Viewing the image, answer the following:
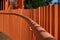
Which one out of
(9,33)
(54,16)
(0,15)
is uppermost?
(54,16)

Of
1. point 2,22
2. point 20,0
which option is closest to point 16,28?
point 2,22

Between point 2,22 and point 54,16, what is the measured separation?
202 inches

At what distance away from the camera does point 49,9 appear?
2594 mm

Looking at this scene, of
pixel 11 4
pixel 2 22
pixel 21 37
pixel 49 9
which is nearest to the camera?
pixel 49 9

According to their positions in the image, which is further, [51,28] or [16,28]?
[16,28]

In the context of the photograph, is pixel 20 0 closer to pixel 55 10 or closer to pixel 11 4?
pixel 11 4

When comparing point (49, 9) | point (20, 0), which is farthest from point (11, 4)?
point (49, 9)

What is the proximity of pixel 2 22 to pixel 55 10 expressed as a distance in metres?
5.17

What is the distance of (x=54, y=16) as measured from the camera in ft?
7.57

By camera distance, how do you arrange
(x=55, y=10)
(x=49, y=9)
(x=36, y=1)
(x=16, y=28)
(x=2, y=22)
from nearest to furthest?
(x=55, y=10) → (x=49, y=9) → (x=16, y=28) → (x=2, y=22) → (x=36, y=1)

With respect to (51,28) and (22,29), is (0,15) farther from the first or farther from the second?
(51,28)

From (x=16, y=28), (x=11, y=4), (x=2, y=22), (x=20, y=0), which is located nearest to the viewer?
(x=16, y=28)

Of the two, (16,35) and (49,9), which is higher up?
(49,9)

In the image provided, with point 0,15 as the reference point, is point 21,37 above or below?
below
